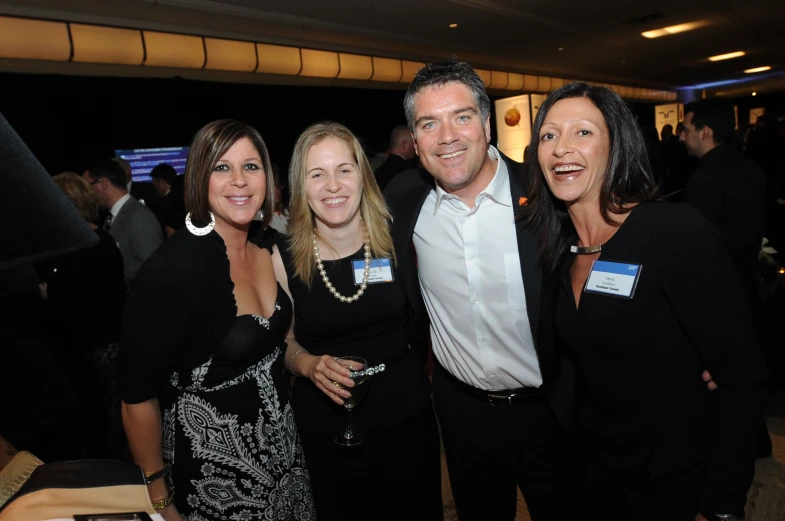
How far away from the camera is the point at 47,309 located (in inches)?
116

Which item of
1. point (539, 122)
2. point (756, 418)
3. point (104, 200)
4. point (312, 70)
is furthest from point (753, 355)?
point (312, 70)

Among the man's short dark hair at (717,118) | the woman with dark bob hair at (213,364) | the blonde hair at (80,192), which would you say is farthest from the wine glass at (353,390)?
the man's short dark hair at (717,118)

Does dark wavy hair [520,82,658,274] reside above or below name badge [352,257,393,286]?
above

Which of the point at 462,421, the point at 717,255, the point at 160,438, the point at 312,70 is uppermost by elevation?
the point at 312,70

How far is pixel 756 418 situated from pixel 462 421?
85cm

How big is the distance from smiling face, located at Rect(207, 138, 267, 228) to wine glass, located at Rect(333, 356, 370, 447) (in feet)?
1.76

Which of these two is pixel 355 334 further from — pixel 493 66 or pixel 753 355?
pixel 493 66

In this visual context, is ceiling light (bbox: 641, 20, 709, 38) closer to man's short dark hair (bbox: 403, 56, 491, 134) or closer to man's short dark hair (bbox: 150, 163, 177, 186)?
man's short dark hair (bbox: 150, 163, 177, 186)

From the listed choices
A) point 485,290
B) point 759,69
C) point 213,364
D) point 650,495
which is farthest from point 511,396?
point 759,69

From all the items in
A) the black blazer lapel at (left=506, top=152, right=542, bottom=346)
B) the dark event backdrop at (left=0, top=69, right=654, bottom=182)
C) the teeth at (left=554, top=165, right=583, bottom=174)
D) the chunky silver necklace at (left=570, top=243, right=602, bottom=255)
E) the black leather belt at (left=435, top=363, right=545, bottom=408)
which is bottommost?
the black leather belt at (left=435, top=363, right=545, bottom=408)

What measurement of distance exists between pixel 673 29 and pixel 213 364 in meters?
9.26

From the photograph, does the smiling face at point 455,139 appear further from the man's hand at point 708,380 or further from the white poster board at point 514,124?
the white poster board at point 514,124

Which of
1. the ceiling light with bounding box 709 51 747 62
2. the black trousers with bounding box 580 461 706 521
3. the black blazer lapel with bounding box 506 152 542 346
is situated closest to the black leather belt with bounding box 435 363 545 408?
the black blazer lapel with bounding box 506 152 542 346

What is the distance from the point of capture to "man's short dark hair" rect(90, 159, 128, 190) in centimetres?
387
